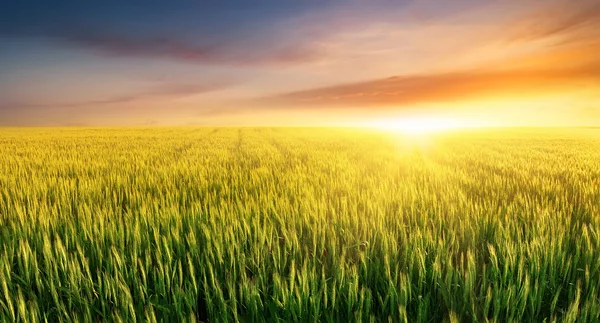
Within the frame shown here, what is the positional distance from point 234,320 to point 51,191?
3.97 meters

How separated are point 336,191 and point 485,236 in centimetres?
202

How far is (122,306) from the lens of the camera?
1549 millimetres

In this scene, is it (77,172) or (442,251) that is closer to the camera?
(442,251)

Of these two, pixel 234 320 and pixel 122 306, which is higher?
pixel 122 306

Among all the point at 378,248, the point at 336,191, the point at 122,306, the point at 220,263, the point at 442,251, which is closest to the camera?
the point at 122,306

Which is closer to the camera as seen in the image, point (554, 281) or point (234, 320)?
point (234, 320)

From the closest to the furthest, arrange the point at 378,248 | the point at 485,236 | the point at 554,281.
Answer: the point at 554,281
the point at 378,248
the point at 485,236

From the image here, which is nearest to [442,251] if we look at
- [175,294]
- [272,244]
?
[272,244]

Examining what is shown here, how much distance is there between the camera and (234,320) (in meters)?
1.61

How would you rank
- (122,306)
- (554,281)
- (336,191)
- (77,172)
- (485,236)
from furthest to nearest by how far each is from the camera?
(77,172) < (336,191) < (485,236) < (554,281) < (122,306)

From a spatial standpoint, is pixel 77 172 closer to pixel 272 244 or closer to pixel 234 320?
pixel 272 244

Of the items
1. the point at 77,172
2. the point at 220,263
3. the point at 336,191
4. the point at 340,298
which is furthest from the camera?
the point at 77,172

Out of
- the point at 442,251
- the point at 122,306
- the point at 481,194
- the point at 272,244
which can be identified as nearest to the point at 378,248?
the point at 442,251

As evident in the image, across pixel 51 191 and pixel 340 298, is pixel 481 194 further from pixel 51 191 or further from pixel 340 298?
pixel 51 191
